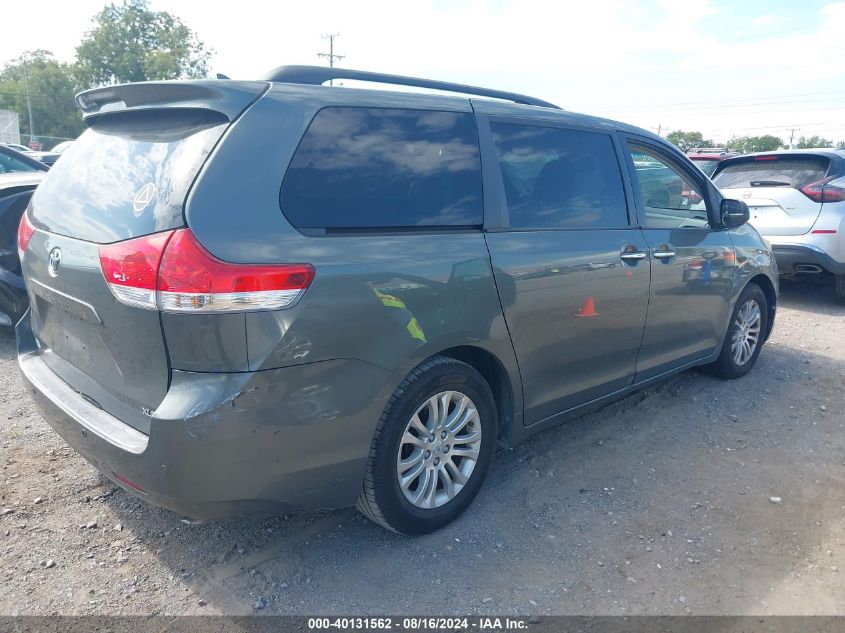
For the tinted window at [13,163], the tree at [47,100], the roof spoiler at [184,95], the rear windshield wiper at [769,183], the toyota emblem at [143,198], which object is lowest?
the tree at [47,100]

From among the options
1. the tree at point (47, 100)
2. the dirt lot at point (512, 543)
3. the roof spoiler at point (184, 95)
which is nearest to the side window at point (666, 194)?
the dirt lot at point (512, 543)

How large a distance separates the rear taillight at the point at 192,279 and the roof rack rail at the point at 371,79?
2.81 ft

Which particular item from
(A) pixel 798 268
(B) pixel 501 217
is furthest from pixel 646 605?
(A) pixel 798 268

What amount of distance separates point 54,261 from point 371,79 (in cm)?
157

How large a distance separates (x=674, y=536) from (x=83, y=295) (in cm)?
271

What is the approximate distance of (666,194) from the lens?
4.42 m

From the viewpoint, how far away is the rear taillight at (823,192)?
7.34m

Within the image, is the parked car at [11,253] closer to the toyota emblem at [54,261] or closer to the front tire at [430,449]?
the toyota emblem at [54,261]

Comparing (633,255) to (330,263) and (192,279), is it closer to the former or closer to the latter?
(330,263)

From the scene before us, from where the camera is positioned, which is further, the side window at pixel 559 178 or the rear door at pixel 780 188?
the rear door at pixel 780 188

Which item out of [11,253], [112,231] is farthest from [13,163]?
[112,231]

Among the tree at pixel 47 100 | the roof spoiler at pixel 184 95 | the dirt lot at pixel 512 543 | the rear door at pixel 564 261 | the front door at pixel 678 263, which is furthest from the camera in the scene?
the tree at pixel 47 100

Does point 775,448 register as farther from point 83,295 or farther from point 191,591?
point 83,295

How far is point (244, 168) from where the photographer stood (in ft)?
7.73
